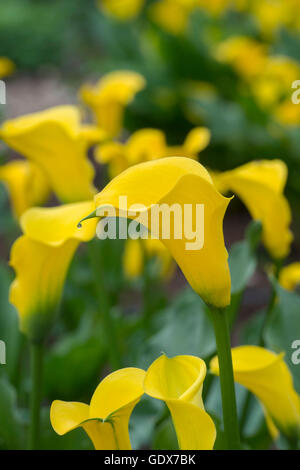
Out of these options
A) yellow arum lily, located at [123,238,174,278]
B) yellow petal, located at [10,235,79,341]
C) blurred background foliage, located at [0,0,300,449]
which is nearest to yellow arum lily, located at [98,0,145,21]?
blurred background foliage, located at [0,0,300,449]

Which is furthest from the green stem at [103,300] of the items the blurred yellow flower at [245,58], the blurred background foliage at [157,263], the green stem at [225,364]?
the blurred yellow flower at [245,58]

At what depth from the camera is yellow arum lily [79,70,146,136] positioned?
0.76 m

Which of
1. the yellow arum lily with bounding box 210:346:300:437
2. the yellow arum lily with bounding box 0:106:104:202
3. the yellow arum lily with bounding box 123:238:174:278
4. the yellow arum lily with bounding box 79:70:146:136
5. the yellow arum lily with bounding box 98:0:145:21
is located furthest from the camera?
the yellow arum lily with bounding box 98:0:145:21

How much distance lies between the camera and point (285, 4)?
2.31 metres

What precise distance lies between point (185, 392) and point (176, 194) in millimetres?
99

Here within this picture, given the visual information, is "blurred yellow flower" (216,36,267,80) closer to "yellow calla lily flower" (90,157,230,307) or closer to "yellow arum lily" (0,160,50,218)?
"yellow arum lily" (0,160,50,218)

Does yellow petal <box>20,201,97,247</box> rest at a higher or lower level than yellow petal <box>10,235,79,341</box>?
higher

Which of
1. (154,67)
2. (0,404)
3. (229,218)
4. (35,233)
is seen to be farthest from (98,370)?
(154,67)

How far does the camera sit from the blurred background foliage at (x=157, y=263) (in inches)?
22.7

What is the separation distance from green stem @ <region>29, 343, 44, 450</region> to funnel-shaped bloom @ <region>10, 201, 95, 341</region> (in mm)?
15

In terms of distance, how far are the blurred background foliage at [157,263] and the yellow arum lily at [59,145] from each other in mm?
159

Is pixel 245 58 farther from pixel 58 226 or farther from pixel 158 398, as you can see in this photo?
pixel 158 398

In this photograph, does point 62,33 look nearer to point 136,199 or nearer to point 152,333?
point 152,333
